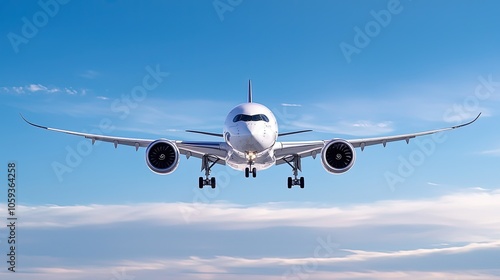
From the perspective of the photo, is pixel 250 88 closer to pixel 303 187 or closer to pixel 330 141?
pixel 303 187

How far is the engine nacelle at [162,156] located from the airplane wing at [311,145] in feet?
21.0

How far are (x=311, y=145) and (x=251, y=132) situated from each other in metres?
6.55

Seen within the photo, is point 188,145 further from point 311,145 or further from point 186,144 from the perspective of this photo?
point 311,145

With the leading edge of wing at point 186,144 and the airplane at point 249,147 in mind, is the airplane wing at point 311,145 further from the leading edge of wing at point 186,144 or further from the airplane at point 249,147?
the leading edge of wing at point 186,144

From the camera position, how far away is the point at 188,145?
4019 centimetres

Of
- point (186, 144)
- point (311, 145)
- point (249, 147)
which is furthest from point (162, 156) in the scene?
point (311, 145)

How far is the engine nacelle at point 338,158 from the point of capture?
38656 millimetres

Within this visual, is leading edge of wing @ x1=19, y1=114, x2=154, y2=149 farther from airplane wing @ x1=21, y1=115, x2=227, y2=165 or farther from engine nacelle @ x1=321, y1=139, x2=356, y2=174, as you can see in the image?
engine nacelle @ x1=321, y1=139, x2=356, y2=174

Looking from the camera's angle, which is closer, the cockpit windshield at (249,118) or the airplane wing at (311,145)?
the cockpit windshield at (249,118)

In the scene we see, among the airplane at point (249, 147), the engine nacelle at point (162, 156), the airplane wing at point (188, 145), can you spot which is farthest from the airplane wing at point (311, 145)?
the engine nacelle at point (162, 156)

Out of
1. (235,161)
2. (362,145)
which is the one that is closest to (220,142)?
(235,161)

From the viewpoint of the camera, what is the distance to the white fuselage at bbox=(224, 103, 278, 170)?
35500 millimetres

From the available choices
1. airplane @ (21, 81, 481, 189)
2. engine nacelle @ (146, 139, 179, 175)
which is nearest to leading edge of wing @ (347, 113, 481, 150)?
airplane @ (21, 81, 481, 189)

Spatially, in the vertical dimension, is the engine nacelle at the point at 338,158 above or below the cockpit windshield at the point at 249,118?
below
